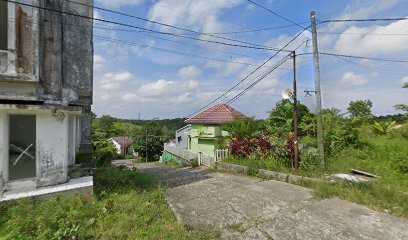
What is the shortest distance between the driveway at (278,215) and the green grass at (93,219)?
56 cm

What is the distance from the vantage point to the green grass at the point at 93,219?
154 inches

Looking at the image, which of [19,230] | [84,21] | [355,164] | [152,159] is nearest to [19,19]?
[84,21]

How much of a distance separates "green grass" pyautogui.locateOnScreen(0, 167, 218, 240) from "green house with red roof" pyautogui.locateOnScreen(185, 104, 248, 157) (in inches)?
551

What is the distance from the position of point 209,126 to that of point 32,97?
15429 millimetres

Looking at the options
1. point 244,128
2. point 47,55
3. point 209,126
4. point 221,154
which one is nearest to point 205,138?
point 209,126

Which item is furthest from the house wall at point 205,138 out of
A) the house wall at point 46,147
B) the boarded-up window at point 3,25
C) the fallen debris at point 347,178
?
the boarded-up window at point 3,25

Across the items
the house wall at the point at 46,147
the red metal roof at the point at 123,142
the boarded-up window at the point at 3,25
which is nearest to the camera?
the house wall at the point at 46,147

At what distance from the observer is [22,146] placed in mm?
5383

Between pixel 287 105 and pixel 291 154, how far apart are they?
519 cm

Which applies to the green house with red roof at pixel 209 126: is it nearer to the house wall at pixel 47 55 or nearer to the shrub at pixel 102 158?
the shrub at pixel 102 158

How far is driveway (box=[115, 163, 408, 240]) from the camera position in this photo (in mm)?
4207

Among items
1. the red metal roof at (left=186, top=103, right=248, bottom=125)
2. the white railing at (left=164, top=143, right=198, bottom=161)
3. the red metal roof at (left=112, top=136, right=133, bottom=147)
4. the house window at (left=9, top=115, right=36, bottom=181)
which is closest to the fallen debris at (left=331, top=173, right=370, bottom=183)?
the house window at (left=9, top=115, right=36, bottom=181)

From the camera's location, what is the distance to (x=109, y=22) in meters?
6.30

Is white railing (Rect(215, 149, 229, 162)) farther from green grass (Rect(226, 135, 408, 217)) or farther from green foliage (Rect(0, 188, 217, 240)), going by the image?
green foliage (Rect(0, 188, 217, 240))
